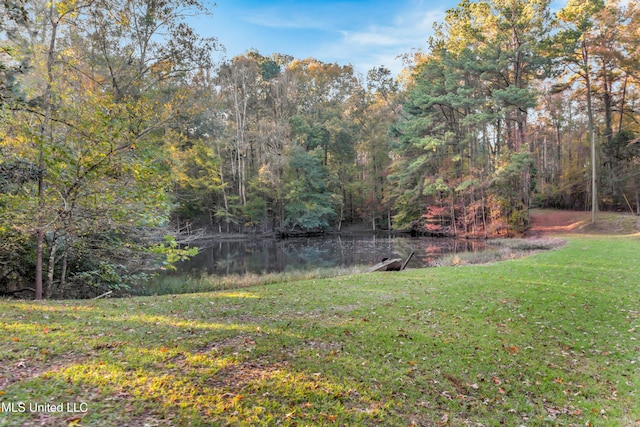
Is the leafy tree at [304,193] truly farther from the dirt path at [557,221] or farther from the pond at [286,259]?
the dirt path at [557,221]

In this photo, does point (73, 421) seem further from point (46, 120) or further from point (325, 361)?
point (46, 120)

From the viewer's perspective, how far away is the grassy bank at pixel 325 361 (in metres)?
3.03

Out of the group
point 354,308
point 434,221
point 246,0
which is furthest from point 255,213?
point 354,308

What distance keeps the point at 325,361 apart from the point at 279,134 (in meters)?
31.3

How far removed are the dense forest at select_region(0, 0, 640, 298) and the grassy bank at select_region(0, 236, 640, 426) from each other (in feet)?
6.36

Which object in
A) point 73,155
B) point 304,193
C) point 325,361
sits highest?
point 304,193

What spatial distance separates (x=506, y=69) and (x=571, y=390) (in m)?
29.2

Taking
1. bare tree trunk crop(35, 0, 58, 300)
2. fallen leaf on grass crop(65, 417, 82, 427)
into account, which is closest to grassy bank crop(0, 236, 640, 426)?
fallen leaf on grass crop(65, 417, 82, 427)

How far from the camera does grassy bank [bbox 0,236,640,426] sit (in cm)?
303

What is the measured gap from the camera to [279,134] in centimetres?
3338

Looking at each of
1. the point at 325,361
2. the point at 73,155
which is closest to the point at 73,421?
the point at 325,361

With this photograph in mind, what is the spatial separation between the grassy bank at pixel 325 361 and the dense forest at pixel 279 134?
6.36 feet

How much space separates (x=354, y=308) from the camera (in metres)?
6.48

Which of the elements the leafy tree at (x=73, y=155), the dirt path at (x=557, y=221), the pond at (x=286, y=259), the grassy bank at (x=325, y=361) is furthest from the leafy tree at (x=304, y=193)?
the grassy bank at (x=325, y=361)
